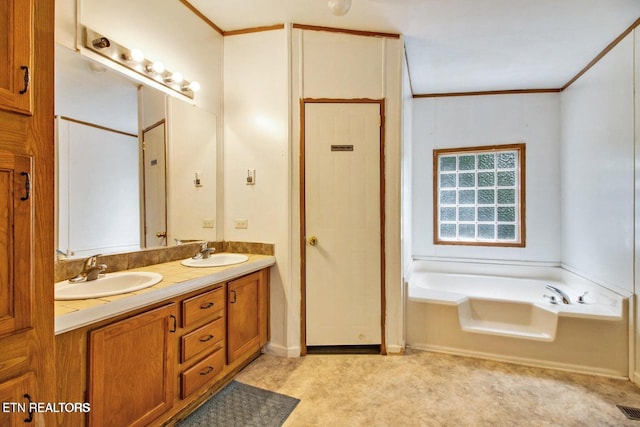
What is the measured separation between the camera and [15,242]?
83 centimetres

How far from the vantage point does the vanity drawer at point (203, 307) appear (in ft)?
5.36

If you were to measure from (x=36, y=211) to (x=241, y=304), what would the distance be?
4.66ft

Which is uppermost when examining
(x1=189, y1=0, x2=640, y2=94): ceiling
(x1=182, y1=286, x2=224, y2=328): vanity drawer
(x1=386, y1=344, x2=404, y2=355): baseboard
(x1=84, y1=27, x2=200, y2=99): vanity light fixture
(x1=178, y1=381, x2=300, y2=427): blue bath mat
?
(x1=189, y1=0, x2=640, y2=94): ceiling

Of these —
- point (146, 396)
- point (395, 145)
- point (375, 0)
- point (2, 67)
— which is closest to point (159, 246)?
point (146, 396)

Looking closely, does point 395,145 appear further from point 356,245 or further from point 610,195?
point 610,195

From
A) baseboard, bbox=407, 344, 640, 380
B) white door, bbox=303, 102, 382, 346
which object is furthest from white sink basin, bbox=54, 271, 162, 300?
baseboard, bbox=407, 344, 640, 380

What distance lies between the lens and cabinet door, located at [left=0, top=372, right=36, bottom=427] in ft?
2.65

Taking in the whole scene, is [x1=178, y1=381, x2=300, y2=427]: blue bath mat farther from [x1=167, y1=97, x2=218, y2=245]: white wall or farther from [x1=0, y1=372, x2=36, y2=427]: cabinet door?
[x1=167, y1=97, x2=218, y2=245]: white wall

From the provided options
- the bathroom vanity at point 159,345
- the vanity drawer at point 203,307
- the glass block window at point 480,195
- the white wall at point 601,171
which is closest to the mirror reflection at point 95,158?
the bathroom vanity at point 159,345

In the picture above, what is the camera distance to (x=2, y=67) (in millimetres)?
815

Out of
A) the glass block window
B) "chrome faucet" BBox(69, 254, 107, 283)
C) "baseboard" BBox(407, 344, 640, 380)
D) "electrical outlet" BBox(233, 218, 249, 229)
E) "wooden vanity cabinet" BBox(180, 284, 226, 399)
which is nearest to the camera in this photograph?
"chrome faucet" BBox(69, 254, 107, 283)

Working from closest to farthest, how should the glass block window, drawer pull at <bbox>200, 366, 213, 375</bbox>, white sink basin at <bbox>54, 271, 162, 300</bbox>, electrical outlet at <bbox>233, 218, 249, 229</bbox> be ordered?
white sink basin at <bbox>54, 271, 162, 300</bbox>
drawer pull at <bbox>200, 366, 213, 375</bbox>
electrical outlet at <bbox>233, 218, 249, 229</bbox>
the glass block window

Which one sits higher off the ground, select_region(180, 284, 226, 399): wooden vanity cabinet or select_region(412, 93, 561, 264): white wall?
select_region(412, 93, 561, 264): white wall

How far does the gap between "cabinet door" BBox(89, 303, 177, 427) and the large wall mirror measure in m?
0.60
